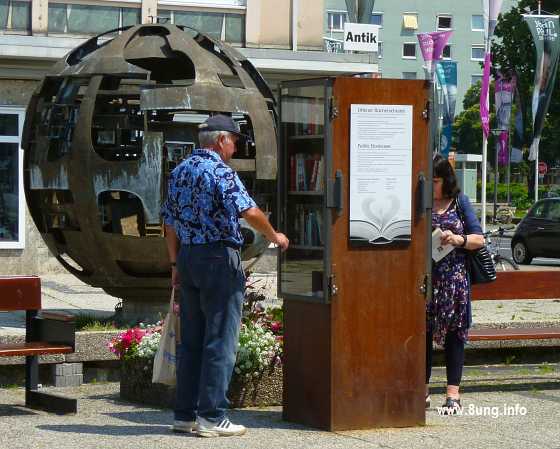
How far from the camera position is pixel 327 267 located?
25.7 feet

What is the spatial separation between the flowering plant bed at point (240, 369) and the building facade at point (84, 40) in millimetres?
11835

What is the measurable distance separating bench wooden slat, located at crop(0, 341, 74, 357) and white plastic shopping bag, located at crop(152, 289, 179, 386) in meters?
0.88

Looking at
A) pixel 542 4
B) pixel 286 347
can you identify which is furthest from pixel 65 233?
pixel 542 4

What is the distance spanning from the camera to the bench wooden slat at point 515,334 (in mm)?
9739

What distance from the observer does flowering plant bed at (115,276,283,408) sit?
29.1 feet

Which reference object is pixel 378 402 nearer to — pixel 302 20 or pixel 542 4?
pixel 302 20

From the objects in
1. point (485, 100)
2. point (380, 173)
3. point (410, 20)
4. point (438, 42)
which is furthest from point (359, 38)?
point (410, 20)

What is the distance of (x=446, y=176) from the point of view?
341 inches

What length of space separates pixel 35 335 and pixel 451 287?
8.93 ft

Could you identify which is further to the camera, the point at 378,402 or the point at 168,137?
the point at 168,137

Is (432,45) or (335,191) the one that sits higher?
(432,45)

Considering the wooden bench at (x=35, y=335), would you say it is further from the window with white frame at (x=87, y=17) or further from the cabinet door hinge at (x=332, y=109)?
the window with white frame at (x=87, y=17)

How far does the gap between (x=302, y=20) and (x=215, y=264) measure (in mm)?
17484

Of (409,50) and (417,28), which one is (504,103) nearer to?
(417,28)
